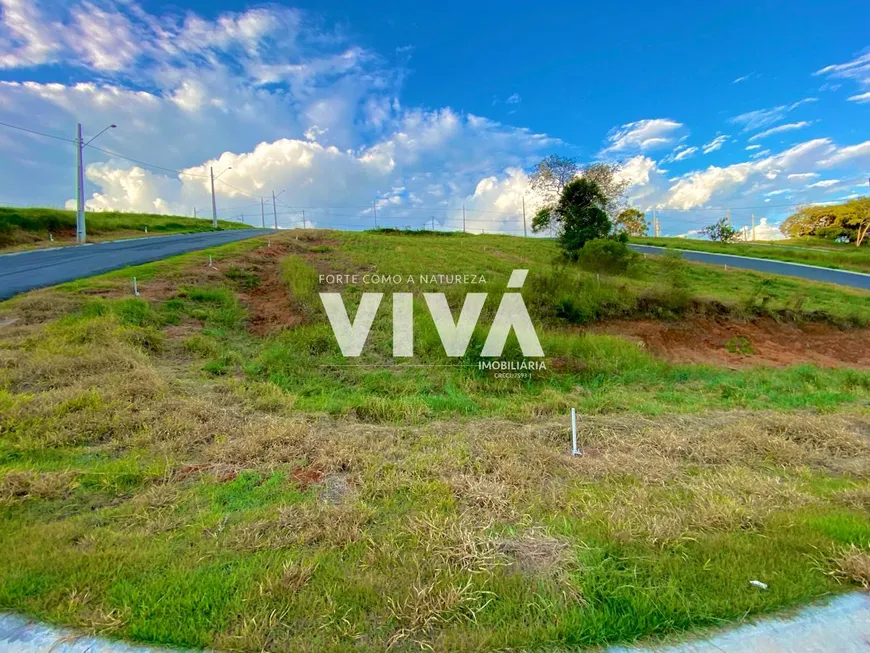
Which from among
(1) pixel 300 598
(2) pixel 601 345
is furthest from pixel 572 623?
(2) pixel 601 345

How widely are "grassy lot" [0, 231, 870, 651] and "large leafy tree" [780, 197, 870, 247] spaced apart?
41.5 meters

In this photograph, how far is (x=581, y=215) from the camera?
17656 millimetres

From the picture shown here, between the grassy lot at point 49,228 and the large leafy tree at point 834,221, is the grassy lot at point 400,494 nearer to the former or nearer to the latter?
the grassy lot at point 49,228

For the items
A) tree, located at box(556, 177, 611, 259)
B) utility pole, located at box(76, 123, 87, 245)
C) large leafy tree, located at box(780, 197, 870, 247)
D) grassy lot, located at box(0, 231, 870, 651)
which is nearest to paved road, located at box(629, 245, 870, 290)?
tree, located at box(556, 177, 611, 259)

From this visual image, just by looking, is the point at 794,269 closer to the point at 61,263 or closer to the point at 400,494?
the point at 400,494

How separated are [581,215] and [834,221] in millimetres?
37374

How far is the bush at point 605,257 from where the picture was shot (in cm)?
1484

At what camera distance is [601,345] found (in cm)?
763

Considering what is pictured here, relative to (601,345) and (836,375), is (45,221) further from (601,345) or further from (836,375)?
(836,375)

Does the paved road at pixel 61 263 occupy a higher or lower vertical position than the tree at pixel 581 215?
lower

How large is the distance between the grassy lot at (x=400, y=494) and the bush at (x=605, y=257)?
28.5 ft

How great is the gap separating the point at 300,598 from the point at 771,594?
2.37m

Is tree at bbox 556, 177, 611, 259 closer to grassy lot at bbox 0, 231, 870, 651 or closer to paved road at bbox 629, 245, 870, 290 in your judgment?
paved road at bbox 629, 245, 870, 290

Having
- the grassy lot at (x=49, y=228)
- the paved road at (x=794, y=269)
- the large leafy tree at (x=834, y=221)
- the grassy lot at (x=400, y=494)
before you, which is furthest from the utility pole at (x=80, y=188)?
the large leafy tree at (x=834, y=221)
